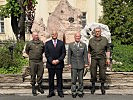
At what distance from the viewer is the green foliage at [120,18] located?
69.9 feet

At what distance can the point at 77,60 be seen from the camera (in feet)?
27.9

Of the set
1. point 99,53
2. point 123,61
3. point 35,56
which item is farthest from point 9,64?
point 123,61

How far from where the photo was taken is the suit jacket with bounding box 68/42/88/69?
8.51 metres

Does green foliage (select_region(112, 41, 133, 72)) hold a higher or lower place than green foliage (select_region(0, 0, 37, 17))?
lower

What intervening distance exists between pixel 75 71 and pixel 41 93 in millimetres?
1223

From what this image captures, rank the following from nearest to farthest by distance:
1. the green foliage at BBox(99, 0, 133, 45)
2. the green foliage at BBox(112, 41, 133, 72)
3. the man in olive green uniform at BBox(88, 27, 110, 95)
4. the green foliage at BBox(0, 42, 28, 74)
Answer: the man in olive green uniform at BBox(88, 27, 110, 95)
the green foliage at BBox(112, 41, 133, 72)
the green foliage at BBox(0, 42, 28, 74)
the green foliage at BBox(99, 0, 133, 45)

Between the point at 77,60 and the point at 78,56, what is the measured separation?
0.11 metres

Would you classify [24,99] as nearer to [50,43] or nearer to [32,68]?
[32,68]

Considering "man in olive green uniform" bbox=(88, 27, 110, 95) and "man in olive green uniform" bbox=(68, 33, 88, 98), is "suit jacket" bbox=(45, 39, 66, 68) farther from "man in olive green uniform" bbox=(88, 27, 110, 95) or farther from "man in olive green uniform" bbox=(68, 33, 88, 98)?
"man in olive green uniform" bbox=(88, 27, 110, 95)

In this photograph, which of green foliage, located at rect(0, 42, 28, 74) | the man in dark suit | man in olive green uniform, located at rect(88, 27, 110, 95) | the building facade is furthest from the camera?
the building facade

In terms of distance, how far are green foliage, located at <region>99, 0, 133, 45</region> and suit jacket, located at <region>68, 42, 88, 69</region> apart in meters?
13.1

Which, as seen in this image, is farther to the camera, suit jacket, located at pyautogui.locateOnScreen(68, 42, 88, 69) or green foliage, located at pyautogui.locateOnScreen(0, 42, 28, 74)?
green foliage, located at pyautogui.locateOnScreen(0, 42, 28, 74)

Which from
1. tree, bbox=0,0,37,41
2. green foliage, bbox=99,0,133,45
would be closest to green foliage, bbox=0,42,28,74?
tree, bbox=0,0,37,41

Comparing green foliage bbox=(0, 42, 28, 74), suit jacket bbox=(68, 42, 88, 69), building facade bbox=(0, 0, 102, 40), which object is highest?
building facade bbox=(0, 0, 102, 40)
